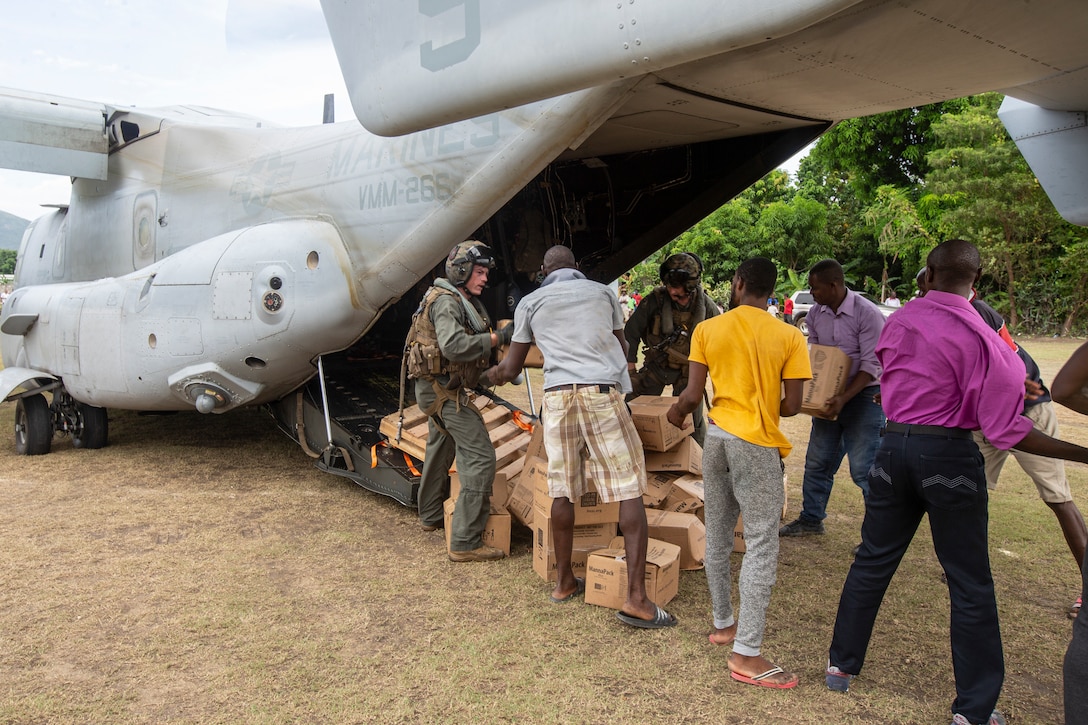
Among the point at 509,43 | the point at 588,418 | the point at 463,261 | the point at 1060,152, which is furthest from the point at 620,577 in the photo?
the point at 1060,152

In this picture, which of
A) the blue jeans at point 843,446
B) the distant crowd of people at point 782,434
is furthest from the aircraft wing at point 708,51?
the blue jeans at point 843,446

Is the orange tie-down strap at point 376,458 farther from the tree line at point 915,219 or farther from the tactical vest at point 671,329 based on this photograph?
the tree line at point 915,219

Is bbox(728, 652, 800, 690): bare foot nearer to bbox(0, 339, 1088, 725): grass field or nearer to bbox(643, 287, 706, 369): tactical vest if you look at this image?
bbox(0, 339, 1088, 725): grass field

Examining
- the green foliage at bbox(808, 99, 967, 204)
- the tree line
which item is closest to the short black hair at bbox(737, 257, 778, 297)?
the tree line

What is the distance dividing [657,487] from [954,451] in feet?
7.68

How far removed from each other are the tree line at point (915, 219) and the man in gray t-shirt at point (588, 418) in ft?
52.0

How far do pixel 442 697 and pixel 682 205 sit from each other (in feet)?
14.4

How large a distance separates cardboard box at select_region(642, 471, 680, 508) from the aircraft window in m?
6.34

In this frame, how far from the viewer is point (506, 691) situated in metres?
3.34

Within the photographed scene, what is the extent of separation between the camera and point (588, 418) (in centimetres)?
402

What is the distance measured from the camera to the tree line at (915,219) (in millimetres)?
21656

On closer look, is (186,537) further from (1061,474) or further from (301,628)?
(1061,474)

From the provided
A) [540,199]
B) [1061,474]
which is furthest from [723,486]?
[540,199]

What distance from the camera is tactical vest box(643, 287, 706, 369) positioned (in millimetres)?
5926
